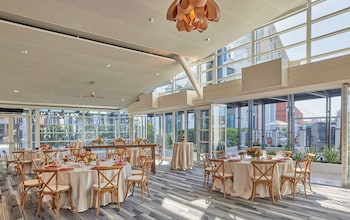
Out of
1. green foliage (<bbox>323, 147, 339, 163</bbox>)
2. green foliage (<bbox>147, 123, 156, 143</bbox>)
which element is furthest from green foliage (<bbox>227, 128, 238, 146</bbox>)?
green foliage (<bbox>147, 123, 156, 143</bbox>)

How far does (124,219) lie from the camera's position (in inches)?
172

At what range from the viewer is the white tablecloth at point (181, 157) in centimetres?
916

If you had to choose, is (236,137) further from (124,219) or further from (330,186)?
(124,219)

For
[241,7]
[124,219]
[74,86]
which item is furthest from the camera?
[74,86]

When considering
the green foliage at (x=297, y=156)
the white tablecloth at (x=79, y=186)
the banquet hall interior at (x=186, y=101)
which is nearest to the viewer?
the white tablecloth at (x=79, y=186)

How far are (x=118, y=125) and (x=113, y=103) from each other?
7.34ft

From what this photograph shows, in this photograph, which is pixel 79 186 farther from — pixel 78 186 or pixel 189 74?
pixel 189 74

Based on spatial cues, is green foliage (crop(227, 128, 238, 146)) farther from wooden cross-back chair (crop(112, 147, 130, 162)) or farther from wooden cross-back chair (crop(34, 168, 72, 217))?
wooden cross-back chair (crop(34, 168, 72, 217))

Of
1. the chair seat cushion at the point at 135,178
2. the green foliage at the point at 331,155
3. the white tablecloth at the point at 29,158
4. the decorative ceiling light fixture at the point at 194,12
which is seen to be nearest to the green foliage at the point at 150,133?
the white tablecloth at the point at 29,158

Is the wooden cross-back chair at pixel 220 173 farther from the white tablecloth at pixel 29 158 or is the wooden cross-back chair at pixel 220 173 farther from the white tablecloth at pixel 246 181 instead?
the white tablecloth at pixel 29 158

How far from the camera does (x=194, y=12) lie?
3750 mm

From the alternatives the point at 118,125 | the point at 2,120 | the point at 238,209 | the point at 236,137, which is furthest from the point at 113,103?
the point at 238,209

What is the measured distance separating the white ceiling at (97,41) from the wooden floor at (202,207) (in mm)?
4074

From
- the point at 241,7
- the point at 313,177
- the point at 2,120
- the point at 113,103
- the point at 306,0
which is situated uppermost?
the point at 306,0
